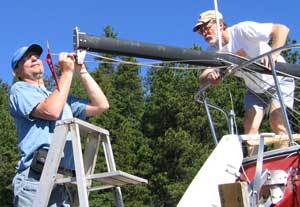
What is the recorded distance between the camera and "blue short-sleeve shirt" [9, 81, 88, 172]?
393cm

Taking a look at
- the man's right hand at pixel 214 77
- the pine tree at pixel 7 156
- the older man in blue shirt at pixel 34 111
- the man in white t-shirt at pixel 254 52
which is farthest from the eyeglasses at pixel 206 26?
the pine tree at pixel 7 156

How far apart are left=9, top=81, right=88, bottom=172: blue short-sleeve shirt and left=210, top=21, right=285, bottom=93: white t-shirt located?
211cm

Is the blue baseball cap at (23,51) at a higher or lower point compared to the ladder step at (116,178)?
higher

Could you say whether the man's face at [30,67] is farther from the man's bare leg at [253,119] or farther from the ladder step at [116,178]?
the man's bare leg at [253,119]

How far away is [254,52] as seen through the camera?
570 cm

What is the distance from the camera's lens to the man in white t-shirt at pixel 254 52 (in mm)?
5574

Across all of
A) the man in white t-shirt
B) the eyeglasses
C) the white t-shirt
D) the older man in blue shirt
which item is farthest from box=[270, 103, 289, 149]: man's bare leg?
the older man in blue shirt

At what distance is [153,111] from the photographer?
1437 inches

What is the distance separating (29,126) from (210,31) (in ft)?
8.17

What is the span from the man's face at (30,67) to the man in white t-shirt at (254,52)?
1.79 metres

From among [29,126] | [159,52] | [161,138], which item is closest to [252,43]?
[159,52]

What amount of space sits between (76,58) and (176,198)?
94.3 feet

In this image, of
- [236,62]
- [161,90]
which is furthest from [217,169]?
[161,90]

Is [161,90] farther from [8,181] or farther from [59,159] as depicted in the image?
[59,159]
